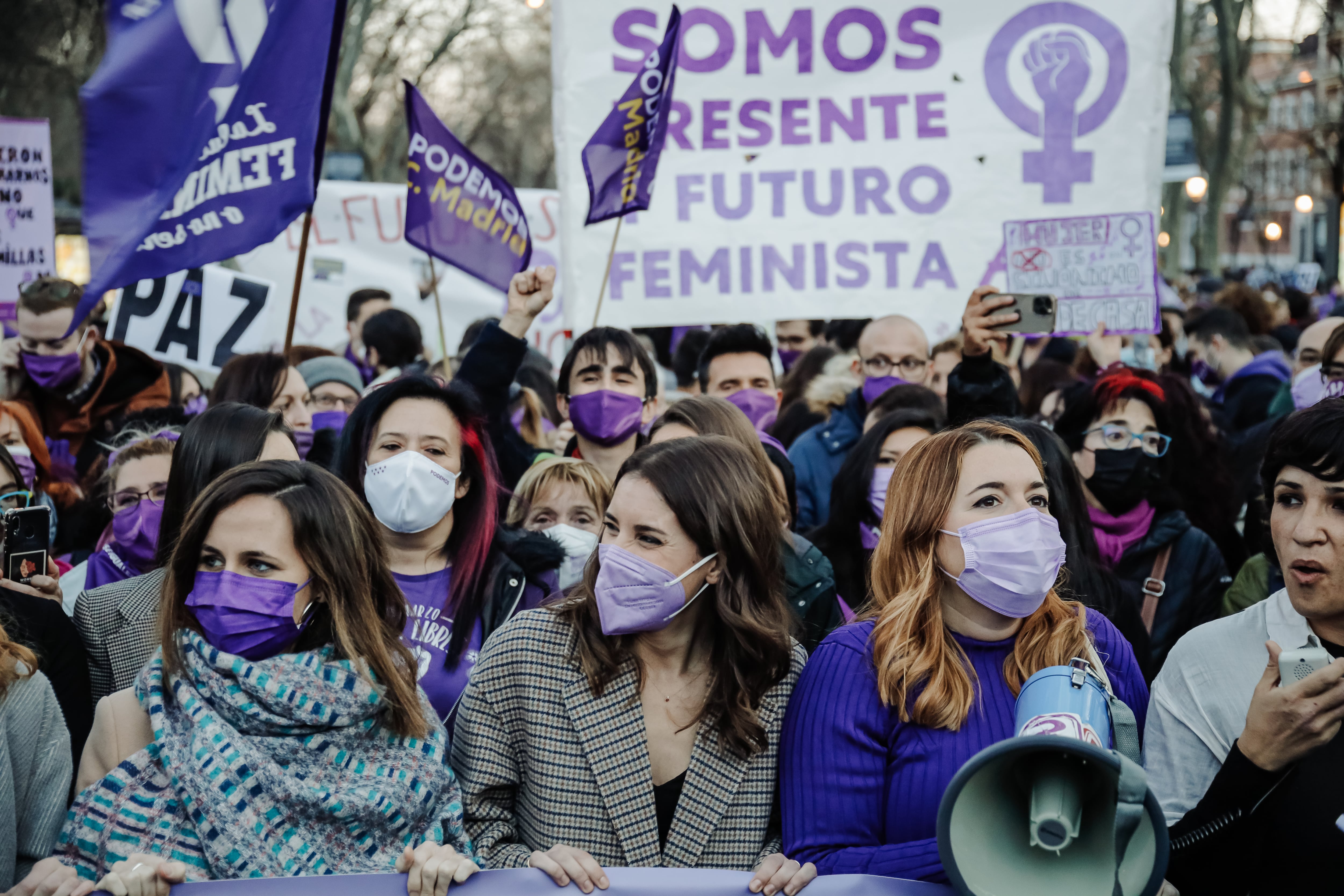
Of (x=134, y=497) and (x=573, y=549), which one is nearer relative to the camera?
(x=134, y=497)

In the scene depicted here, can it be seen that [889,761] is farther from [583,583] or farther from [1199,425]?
[1199,425]

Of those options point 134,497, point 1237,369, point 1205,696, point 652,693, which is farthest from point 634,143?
point 1237,369

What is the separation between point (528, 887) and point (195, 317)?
5.17m

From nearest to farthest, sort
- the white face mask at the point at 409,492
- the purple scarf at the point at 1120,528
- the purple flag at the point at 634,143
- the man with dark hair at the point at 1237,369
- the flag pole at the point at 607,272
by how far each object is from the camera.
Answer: the white face mask at the point at 409,492 < the purple scarf at the point at 1120,528 < the purple flag at the point at 634,143 < the flag pole at the point at 607,272 < the man with dark hair at the point at 1237,369

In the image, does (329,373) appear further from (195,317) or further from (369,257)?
(369,257)

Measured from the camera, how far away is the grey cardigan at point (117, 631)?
11.1ft

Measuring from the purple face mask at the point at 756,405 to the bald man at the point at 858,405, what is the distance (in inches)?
7.2

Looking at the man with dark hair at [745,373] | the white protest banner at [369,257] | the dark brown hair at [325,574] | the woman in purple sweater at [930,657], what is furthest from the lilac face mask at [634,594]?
the white protest banner at [369,257]

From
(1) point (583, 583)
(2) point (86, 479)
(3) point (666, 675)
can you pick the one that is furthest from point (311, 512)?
(2) point (86, 479)

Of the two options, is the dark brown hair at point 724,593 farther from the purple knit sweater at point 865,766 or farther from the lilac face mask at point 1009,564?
the lilac face mask at point 1009,564

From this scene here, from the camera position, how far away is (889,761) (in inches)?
108

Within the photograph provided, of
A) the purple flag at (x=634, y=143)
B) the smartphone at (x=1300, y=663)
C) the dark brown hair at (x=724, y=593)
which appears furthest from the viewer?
the purple flag at (x=634, y=143)

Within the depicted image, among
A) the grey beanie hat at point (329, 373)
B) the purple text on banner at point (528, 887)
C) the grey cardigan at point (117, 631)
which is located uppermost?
the grey beanie hat at point (329, 373)

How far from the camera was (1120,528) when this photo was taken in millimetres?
4586
